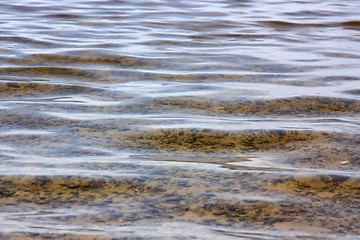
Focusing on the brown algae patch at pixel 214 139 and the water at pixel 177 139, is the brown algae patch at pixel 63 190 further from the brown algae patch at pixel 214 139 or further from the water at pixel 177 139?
the brown algae patch at pixel 214 139

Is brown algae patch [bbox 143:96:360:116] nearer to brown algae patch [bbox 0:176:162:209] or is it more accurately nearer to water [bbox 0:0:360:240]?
water [bbox 0:0:360:240]

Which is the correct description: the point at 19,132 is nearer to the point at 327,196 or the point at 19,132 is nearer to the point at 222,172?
the point at 222,172

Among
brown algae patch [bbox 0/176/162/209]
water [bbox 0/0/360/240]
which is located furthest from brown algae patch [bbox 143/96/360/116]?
brown algae patch [bbox 0/176/162/209]

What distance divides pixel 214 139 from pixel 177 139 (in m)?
0.17

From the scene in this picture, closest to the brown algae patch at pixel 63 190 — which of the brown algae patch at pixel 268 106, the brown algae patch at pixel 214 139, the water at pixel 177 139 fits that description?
the water at pixel 177 139

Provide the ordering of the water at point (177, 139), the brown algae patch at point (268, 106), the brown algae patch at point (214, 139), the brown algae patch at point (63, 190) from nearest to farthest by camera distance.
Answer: the water at point (177, 139)
the brown algae patch at point (63, 190)
the brown algae patch at point (214, 139)
the brown algae patch at point (268, 106)

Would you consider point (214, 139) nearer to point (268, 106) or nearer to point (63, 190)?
point (268, 106)

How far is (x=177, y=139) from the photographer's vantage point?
2.07 meters

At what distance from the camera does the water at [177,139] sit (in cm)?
135

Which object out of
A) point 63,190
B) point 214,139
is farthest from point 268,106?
point 63,190

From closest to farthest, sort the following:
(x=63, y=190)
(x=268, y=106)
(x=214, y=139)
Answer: (x=63, y=190)
(x=214, y=139)
(x=268, y=106)

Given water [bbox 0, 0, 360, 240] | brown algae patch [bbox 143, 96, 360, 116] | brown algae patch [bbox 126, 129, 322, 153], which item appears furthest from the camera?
brown algae patch [bbox 143, 96, 360, 116]

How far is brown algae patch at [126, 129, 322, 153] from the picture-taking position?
6.50 feet

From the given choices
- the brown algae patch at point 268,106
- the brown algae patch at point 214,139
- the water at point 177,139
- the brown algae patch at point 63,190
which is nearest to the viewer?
the water at point 177,139
